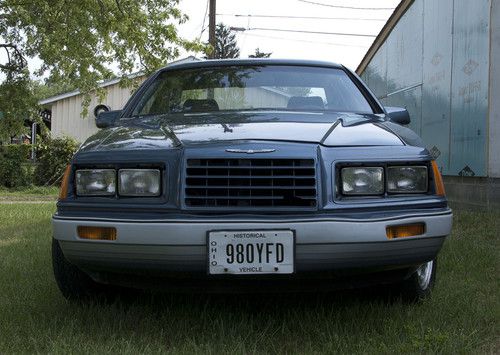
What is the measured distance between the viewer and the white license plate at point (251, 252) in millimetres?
2492

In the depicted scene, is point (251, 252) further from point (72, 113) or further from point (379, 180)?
point (72, 113)

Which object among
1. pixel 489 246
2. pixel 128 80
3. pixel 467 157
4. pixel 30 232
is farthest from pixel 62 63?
pixel 489 246

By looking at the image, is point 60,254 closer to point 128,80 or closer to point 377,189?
point 377,189

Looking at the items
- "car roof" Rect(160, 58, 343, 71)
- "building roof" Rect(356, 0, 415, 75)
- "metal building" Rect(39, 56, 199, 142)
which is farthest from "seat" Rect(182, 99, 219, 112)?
"metal building" Rect(39, 56, 199, 142)

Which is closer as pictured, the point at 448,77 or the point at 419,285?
the point at 419,285

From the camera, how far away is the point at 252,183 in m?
2.61

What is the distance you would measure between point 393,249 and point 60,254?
5.90ft

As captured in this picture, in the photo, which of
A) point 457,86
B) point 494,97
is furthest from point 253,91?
point 457,86

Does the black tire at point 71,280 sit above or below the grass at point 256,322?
above

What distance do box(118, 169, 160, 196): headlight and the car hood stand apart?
0.44ft

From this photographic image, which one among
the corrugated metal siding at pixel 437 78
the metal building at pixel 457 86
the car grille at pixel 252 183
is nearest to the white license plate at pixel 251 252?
the car grille at pixel 252 183

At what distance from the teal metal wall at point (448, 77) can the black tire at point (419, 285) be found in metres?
4.55

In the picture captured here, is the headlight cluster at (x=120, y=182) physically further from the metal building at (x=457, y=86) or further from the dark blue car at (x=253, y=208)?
the metal building at (x=457, y=86)

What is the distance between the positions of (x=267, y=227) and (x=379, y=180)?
0.60 meters
